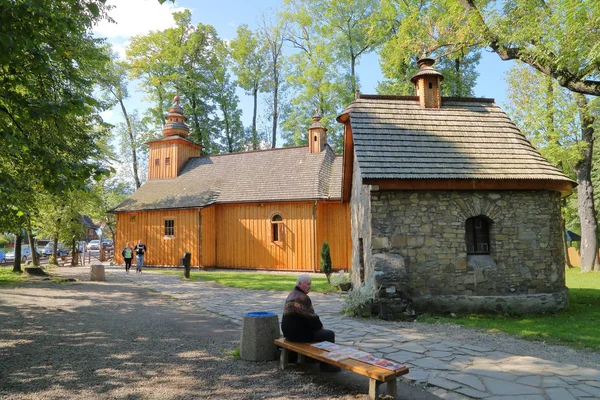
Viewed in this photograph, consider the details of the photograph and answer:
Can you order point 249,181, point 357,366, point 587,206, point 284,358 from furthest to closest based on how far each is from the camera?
1. point 249,181
2. point 587,206
3. point 284,358
4. point 357,366

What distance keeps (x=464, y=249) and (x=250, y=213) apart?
13.7 metres

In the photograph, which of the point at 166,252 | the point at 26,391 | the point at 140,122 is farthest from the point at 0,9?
the point at 140,122

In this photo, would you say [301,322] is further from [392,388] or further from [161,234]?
[161,234]

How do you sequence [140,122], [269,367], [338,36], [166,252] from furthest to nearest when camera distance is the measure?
[140,122], [338,36], [166,252], [269,367]

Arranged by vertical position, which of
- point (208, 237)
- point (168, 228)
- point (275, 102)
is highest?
point (275, 102)

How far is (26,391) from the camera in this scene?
467 cm

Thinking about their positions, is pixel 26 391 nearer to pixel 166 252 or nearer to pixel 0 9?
pixel 0 9

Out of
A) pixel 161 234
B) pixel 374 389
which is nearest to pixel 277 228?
pixel 161 234

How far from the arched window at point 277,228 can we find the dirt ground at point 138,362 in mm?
10789

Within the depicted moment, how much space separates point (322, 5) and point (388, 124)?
2331 cm

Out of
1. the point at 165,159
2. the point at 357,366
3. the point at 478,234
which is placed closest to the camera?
the point at 357,366

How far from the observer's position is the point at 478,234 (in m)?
9.89

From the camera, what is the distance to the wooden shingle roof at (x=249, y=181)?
20.6 meters

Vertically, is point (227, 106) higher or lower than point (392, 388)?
higher
